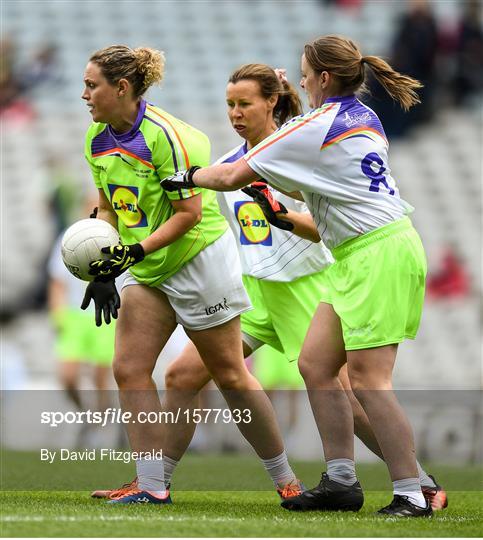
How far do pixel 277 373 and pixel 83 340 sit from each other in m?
1.95

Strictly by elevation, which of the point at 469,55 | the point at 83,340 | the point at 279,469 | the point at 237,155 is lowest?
Answer: the point at 279,469

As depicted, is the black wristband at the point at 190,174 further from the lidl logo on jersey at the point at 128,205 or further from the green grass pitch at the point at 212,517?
the green grass pitch at the point at 212,517

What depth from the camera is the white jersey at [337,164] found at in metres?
4.76

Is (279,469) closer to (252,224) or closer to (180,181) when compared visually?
(252,224)

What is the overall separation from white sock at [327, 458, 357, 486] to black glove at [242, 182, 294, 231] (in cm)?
107

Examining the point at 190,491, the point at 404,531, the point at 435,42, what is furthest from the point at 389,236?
the point at 435,42

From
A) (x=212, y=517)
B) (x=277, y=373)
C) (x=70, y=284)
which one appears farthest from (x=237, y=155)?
(x=277, y=373)

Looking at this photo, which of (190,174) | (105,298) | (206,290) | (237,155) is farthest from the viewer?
(237,155)

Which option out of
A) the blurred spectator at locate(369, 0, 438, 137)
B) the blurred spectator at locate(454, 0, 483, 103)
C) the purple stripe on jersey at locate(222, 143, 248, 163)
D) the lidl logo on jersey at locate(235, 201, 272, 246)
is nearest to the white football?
the purple stripe on jersey at locate(222, 143, 248, 163)

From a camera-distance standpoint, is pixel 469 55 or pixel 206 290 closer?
pixel 206 290

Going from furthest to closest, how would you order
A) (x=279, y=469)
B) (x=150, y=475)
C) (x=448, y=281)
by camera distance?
1. (x=448, y=281)
2. (x=279, y=469)
3. (x=150, y=475)

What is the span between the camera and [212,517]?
472cm

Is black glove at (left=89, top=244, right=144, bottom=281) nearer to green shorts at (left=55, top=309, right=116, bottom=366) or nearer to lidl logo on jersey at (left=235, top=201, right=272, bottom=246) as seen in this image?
lidl logo on jersey at (left=235, top=201, right=272, bottom=246)

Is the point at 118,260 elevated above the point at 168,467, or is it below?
above
